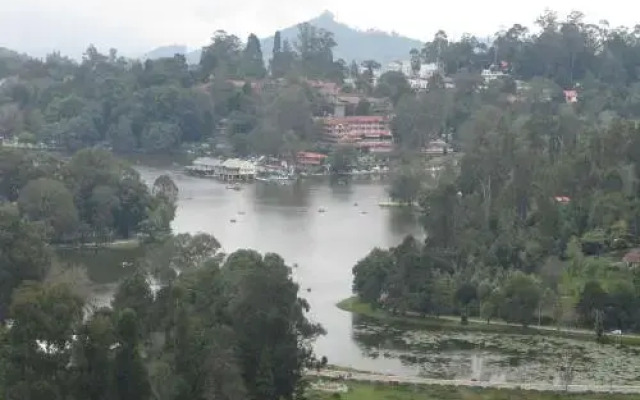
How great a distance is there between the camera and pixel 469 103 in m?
52.6

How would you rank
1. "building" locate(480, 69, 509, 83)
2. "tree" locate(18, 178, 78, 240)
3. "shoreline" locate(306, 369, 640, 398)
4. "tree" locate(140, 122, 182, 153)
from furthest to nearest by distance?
1. "building" locate(480, 69, 509, 83)
2. "tree" locate(140, 122, 182, 153)
3. "tree" locate(18, 178, 78, 240)
4. "shoreline" locate(306, 369, 640, 398)

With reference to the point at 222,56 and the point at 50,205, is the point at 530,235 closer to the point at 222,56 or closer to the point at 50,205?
the point at 50,205

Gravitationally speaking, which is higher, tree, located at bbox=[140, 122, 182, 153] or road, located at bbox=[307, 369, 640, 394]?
tree, located at bbox=[140, 122, 182, 153]

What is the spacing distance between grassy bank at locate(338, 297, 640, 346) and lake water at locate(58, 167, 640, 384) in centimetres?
34

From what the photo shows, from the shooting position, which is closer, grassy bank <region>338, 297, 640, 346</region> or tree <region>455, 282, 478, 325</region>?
grassy bank <region>338, 297, 640, 346</region>

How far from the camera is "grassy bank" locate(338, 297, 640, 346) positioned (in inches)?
859

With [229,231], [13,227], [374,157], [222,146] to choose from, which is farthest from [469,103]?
[13,227]

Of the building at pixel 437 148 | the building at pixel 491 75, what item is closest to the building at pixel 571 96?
the building at pixel 491 75

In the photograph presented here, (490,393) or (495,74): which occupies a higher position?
(495,74)

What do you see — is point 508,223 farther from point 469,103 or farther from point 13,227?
point 469,103

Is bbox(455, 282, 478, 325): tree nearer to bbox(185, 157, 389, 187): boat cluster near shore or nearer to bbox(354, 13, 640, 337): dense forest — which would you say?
bbox(354, 13, 640, 337): dense forest

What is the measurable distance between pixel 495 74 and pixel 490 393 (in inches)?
1720

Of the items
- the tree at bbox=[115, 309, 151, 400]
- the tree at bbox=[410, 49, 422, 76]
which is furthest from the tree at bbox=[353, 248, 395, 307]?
the tree at bbox=[410, 49, 422, 76]

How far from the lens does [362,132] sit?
52.1 m
